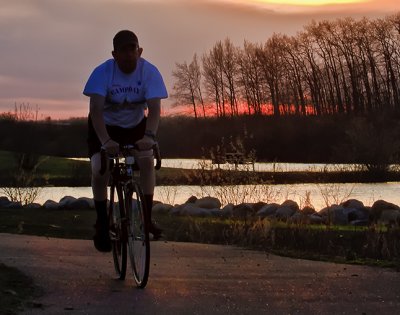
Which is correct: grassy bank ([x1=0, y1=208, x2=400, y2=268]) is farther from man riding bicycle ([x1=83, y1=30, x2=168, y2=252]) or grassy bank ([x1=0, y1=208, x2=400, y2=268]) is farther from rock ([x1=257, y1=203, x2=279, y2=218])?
rock ([x1=257, y1=203, x2=279, y2=218])

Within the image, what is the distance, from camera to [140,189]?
253 inches

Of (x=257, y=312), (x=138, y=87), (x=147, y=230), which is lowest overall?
(x=257, y=312)

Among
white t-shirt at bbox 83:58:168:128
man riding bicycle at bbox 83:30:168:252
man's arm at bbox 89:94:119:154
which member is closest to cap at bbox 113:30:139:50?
man riding bicycle at bbox 83:30:168:252

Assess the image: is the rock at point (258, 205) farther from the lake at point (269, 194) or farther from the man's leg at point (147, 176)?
the man's leg at point (147, 176)

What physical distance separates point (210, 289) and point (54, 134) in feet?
203

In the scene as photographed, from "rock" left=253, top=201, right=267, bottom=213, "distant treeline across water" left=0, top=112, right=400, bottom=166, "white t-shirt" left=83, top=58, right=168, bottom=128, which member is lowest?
"rock" left=253, top=201, right=267, bottom=213

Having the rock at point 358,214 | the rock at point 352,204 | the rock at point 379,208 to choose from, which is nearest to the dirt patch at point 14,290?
the rock at point 358,214

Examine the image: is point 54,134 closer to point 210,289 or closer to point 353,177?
Result: point 353,177

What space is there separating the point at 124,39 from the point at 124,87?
16.0 inches

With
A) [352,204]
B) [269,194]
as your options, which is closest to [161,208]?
[269,194]

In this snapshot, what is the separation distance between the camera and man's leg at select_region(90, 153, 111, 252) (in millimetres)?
6863

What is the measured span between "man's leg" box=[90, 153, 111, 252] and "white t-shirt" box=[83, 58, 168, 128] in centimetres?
48

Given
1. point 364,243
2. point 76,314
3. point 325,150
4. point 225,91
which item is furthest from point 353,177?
point 225,91

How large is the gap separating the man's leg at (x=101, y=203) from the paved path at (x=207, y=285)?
330 mm
